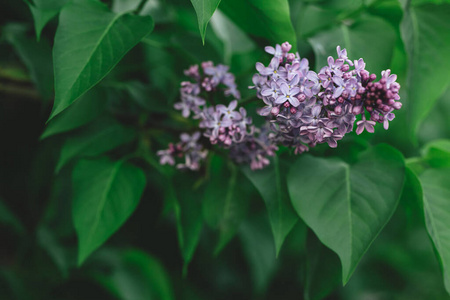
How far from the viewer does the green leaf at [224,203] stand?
0.88 m

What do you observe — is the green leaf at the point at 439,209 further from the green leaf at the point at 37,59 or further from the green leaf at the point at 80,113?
the green leaf at the point at 37,59

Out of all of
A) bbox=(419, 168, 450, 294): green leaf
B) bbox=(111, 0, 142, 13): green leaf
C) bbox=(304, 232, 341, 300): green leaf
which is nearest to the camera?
bbox=(419, 168, 450, 294): green leaf

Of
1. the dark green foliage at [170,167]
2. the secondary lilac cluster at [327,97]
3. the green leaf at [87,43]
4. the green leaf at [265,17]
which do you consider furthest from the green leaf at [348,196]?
the green leaf at [87,43]

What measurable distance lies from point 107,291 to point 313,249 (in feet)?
2.44

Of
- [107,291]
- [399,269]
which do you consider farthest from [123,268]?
[399,269]

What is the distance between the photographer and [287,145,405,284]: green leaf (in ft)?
2.10

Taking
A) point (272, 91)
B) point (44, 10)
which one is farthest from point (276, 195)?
point (44, 10)

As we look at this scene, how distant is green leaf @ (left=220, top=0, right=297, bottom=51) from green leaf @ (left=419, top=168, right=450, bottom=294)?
0.37m

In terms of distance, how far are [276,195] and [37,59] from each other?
1.92 feet

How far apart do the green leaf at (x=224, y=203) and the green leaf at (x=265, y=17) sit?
291 millimetres

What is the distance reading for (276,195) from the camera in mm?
759

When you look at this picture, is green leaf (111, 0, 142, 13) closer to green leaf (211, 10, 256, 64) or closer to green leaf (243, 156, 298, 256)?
green leaf (211, 10, 256, 64)

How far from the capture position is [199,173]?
3.08 feet

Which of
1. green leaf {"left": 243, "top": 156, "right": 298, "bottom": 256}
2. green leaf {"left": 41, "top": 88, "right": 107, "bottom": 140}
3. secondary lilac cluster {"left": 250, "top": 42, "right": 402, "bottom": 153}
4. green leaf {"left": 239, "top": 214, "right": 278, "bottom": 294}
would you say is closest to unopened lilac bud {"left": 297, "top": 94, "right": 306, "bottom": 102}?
secondary lilac cluster {"left": 250, "top": 42, "right": 402, "bottom": 153}
